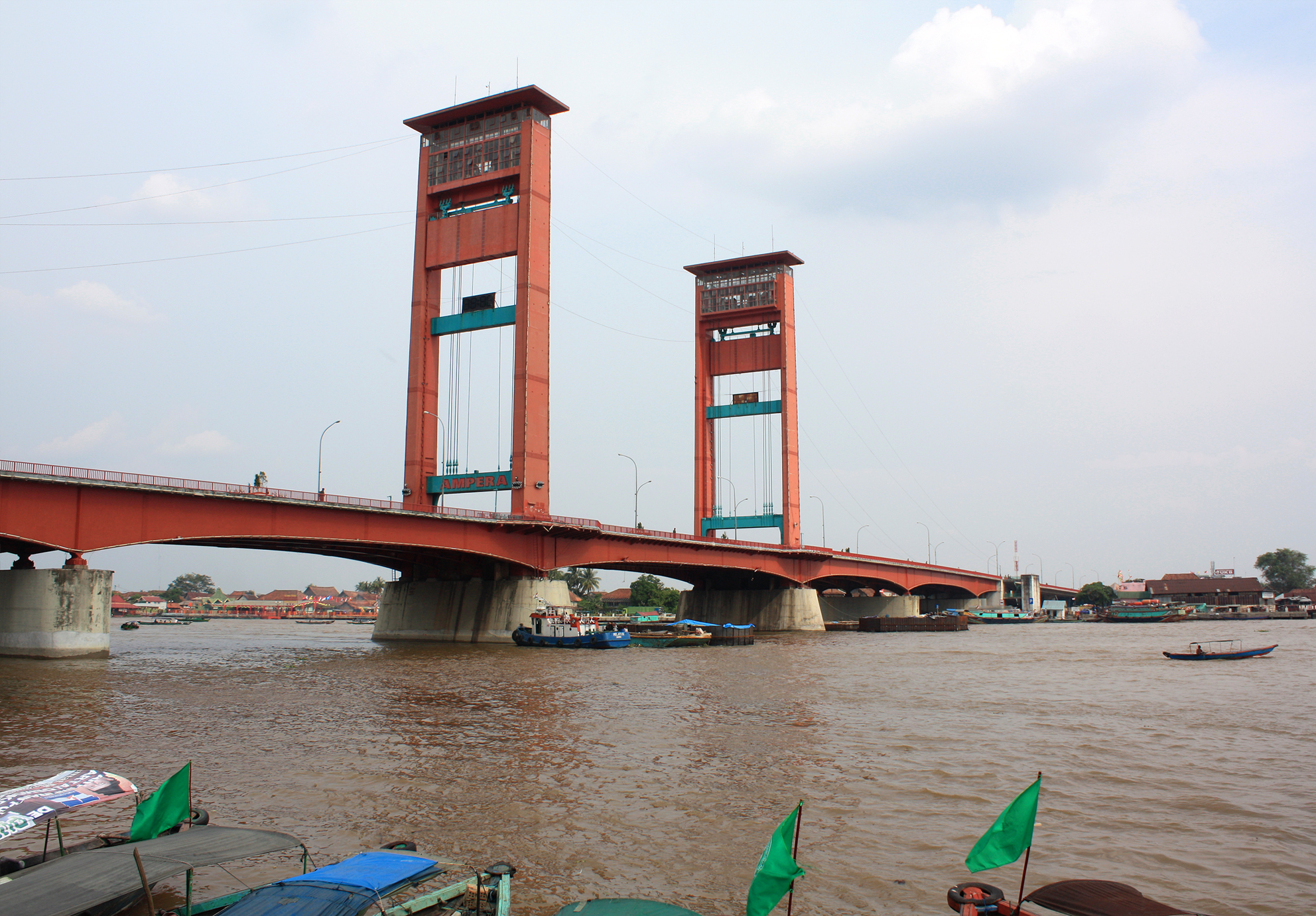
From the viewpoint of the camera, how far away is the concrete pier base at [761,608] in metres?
93.4

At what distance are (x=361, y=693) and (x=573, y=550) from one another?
110 ft

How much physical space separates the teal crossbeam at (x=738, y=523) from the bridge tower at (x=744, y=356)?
0.07 m

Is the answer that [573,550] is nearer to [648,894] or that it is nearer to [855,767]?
[855,767]

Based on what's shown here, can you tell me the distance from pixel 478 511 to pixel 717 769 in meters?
42.6

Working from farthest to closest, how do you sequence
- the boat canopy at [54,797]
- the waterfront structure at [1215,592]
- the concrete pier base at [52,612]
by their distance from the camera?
the waterfront structure at [1215,592] < the concrete pier base at [52,612] < the boat canopy at [54,797]

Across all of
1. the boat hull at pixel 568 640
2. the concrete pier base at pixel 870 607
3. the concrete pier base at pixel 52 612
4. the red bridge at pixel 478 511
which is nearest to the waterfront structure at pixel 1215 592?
the concrete pier base at pixel 870 607

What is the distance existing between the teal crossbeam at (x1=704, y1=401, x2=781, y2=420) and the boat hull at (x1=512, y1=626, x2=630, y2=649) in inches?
1488

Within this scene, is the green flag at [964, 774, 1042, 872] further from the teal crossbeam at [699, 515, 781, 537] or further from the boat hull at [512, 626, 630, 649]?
the teal crossbeam at [699, 515, 781, 537]

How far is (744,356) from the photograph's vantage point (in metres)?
96.6

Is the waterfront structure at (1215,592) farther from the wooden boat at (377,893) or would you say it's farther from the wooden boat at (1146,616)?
the wooden boat at (377,893)

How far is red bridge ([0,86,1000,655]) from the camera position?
140ft

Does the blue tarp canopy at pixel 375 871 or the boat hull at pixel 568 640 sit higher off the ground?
the blue tarp canopy at pixel 375 871

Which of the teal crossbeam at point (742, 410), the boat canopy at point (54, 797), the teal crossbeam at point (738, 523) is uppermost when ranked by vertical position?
the teal crossbeam at point (742, 410)

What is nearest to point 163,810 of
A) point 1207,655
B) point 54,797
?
point 54,797
